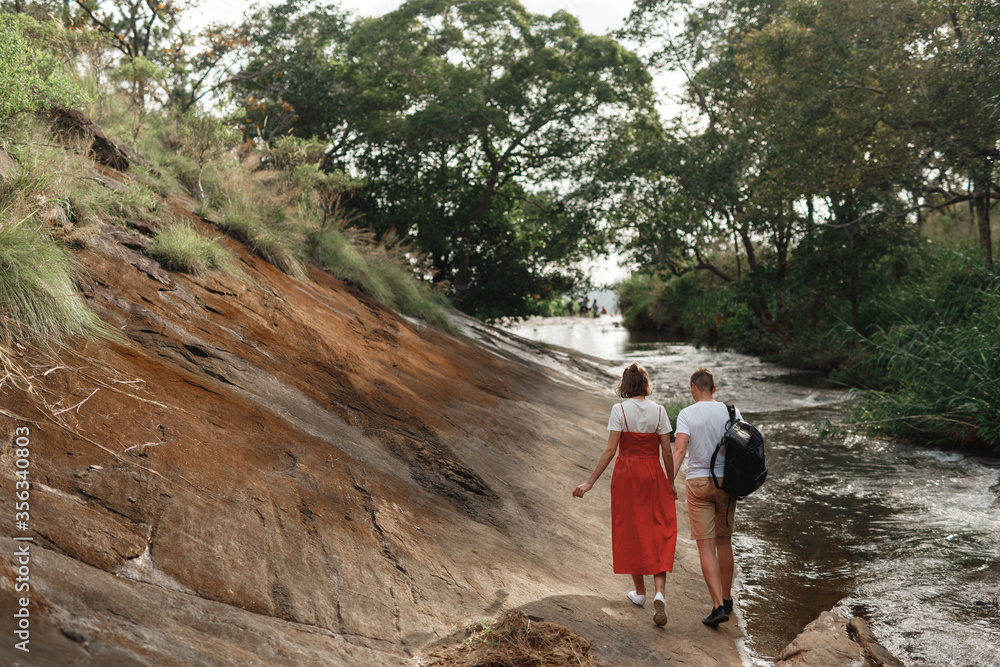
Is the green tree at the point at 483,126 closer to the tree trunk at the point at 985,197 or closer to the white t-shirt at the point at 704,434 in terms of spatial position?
the tree trunk at the point at 985,197

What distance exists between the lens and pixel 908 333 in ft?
39.1

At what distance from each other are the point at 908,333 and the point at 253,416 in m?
10.9

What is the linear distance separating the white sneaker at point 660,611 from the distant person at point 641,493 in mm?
128

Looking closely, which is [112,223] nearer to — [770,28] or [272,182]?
[272,182]

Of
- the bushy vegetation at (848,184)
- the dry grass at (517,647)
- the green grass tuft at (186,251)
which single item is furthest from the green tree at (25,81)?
the bushy vegetation at (848,184)

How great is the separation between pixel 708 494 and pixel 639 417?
0.71m

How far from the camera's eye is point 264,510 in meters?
4.35

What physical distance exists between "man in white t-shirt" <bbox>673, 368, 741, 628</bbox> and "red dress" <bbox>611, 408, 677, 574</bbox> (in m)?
0.16

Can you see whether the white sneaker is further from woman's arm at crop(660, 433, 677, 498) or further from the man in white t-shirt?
woman's arm at crop(660, 433, 677, 498)

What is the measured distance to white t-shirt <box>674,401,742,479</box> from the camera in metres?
5.03

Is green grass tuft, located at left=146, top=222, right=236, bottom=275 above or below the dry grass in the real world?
above

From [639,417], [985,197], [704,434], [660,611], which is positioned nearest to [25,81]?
[639,417]

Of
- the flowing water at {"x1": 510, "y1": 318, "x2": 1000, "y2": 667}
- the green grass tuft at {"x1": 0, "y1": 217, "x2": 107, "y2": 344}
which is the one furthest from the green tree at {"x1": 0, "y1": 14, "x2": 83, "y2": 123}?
the flowing water at {"x1": 510, "y1": 318, "x2": 1000, "y2": 667}

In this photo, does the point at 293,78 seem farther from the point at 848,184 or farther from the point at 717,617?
the point at 717,617
